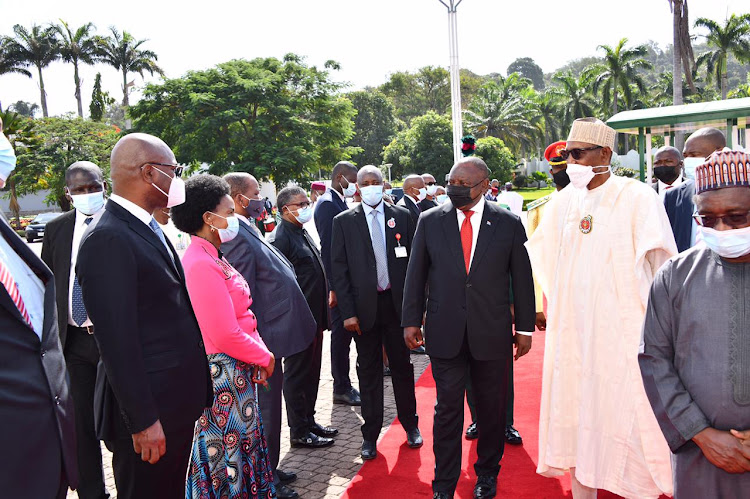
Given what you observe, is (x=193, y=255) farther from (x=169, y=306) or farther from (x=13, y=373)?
(x=13, y=373)

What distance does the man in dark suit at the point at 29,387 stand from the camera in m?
1.93

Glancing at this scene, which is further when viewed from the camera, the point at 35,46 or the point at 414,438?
the point at 35,46

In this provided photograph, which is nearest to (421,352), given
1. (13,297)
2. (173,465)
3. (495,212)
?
(495,212)

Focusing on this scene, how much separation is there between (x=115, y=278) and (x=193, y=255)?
867mm

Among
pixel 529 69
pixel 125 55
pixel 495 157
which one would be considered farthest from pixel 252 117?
pixel 529 69

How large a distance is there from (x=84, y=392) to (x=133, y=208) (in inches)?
69.7

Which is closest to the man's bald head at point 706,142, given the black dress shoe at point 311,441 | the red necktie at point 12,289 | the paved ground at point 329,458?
the paved ground at point 329,458

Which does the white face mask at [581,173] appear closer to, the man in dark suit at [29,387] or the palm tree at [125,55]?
the man in dark suit at [29,387]

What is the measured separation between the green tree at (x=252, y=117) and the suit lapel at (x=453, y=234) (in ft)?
91.3

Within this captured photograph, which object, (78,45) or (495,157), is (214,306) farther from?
(78,45)

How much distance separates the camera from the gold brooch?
374cm

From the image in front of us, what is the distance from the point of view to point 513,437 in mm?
4992

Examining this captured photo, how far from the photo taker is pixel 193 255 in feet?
11.4

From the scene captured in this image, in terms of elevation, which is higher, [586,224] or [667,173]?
[667,173]
